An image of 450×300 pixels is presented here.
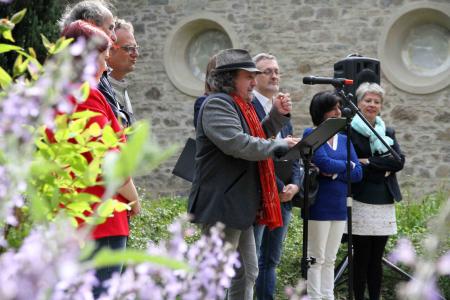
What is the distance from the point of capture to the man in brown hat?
4.26 metres

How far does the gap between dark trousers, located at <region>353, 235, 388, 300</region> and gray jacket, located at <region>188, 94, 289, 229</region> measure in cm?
173

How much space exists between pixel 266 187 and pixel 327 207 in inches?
47.1

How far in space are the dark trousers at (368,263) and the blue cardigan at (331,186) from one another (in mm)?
412

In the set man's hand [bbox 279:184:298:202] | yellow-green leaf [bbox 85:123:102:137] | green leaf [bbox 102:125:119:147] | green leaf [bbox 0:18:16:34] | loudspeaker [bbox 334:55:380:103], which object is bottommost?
man's hand [bbox 279:184:298:202]

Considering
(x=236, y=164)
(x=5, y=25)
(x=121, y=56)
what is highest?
(x=5, y=25)

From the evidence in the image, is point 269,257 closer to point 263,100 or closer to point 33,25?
point 263,100

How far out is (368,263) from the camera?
19.5ft

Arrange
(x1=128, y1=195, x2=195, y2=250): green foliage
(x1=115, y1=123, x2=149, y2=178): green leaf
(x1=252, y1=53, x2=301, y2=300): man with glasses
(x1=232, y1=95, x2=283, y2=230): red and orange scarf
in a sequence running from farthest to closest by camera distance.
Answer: (x1=128, y1=195, x2=195, y2=250): green foliage → (x1=252, y1=53, x2=301, y2=300): man with glasses → (x1=232, y1=95, x2=283, y2=230): red and orange scarf → (x1=115, y1=123, x2=149, y2=178): green leaf

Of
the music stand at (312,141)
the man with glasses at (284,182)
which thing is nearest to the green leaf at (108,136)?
the music stand at (312,141)

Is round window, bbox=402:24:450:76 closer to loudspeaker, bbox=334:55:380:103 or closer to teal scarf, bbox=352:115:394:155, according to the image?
loudspeaker, bbox=334:55:380:103

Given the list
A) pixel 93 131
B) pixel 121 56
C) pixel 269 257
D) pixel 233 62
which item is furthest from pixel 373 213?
pixel 93 131

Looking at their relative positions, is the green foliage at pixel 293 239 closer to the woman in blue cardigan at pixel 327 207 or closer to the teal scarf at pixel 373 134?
the teal scarf at pixel 373 134

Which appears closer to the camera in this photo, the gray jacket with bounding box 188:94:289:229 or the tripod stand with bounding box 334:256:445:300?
the gray jacket with bounding box 188:94:289:229

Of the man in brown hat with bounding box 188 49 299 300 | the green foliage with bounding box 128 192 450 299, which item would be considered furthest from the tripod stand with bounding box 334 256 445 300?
the man in brown hat with bounding box 188 49 299 300
